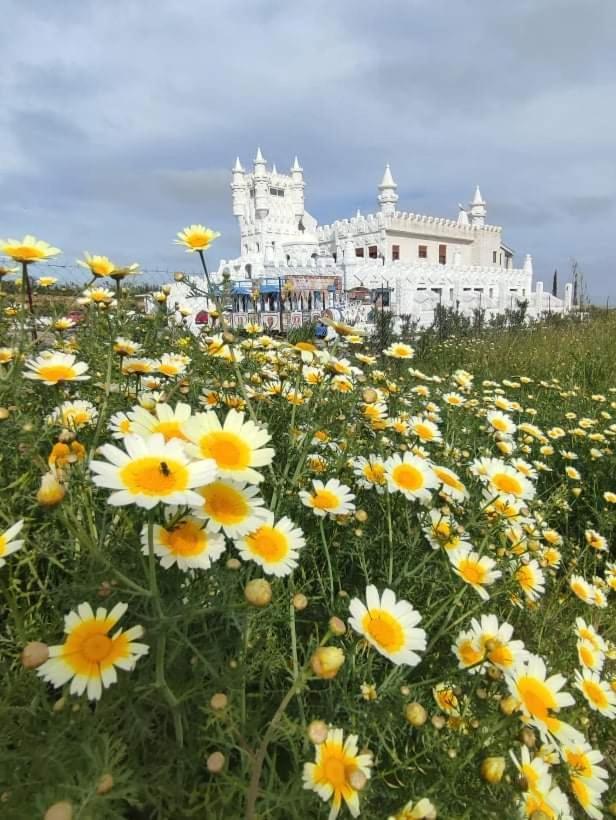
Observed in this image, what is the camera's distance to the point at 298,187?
2567cm

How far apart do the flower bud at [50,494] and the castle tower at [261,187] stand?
24406 millimetres

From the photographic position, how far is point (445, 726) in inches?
32.9

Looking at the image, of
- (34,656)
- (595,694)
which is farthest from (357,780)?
(595,694)

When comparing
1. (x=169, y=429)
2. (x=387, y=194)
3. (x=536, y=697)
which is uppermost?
(x=387, y=194)

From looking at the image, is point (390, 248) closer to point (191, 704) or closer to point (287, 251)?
point (287, 251)

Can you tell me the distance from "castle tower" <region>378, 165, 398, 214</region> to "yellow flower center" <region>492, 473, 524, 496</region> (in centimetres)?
2207

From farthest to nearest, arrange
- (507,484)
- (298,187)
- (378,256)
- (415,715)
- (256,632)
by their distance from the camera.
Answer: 1. (298,187)
2. (378,256)
3. (507,484)
4. (256,632)
5. (415,715)

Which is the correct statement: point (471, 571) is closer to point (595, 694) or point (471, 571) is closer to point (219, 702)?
point (595, 694)

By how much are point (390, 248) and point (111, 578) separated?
2200 centimetres

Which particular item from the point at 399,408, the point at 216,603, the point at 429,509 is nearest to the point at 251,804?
the point at 216,603

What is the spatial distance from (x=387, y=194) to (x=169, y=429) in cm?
2302

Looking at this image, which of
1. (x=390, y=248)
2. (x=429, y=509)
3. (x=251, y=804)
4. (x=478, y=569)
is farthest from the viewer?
(x=390, y=248)

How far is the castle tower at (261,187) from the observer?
23078mm

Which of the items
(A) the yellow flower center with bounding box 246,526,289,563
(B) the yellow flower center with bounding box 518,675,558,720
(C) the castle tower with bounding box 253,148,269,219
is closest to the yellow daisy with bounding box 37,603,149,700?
(A) the yellow flower center with bounding box 246,526,289,563
